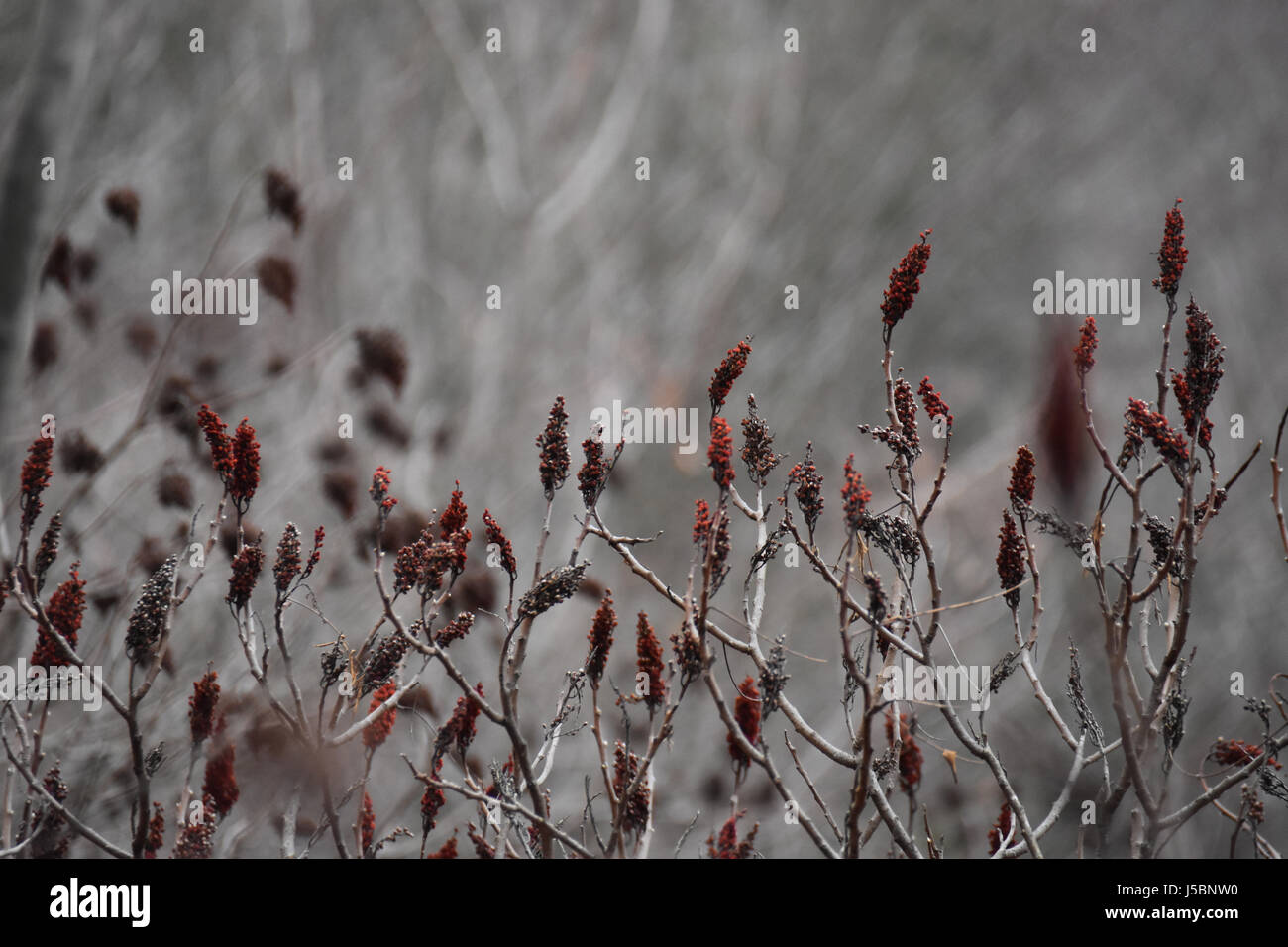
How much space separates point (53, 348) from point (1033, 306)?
2433 mm

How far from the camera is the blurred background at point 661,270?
1.95 metres

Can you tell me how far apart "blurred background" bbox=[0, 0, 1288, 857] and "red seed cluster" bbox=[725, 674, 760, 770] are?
897 mm

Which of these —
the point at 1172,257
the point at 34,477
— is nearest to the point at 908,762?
the point at 1172,257

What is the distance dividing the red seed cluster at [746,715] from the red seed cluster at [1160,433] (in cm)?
57

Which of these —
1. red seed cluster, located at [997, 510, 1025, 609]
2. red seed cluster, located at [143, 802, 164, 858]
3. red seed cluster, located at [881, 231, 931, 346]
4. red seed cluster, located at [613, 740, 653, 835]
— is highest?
red seed cluster, located at [881, 231, 931, 346]

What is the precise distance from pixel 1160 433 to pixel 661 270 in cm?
154

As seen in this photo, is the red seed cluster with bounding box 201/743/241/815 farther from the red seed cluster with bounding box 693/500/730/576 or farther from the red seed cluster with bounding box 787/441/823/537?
the red seed cluster with bounding box 787/441/823/537

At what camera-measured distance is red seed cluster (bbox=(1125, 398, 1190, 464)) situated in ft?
3.07

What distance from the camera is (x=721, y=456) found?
0.92 m

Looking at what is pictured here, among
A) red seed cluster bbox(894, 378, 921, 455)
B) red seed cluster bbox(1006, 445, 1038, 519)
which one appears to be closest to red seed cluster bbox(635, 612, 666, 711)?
red seed cluster bbox(894, 378, 921, 455)

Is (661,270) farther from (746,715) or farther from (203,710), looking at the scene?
(203,710)
